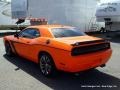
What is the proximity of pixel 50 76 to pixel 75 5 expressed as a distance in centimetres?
1333

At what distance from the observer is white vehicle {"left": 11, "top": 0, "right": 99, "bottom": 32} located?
1912 centimetres

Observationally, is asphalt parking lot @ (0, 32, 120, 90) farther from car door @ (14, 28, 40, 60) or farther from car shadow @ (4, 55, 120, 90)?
car door @ (14, 28, 40, 60)

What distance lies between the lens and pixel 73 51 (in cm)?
600

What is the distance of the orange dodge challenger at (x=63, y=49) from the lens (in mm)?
6051

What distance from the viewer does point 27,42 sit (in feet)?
25.5

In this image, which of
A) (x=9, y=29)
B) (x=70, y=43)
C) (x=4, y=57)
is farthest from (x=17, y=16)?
(x=70, y=43)

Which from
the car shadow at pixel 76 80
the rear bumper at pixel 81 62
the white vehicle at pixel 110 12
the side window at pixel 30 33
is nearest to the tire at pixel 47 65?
the car shadow at pixel 76 80

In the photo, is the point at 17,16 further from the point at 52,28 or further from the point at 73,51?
the point at 73,51

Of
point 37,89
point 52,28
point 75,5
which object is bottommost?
point 37,89

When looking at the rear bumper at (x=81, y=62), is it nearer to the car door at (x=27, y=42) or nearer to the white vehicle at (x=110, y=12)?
the car door at (x=27, y=42)

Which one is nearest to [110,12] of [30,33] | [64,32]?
[30,33]

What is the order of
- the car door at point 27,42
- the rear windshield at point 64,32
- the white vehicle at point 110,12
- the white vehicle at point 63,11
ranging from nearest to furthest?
the rear windshield at point 64,32
the car door at point 27,42
the white vehicle at point 110,12
the white vehicle at point 63,11

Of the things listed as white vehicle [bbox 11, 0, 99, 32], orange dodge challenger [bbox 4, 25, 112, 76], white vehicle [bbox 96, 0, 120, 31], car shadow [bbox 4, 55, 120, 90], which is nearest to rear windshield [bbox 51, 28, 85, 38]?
orange dodge challenger [bbox 4, 25, 112, 76]

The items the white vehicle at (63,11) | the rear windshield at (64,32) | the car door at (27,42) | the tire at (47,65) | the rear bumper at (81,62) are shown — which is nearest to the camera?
the rear bumper at (81,62)
